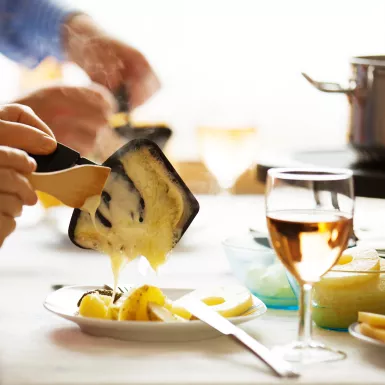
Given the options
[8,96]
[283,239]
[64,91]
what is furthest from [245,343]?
[8,96]

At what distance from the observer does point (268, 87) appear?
3.04m

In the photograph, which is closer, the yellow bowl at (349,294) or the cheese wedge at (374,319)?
the cheese wedge at (374,319)

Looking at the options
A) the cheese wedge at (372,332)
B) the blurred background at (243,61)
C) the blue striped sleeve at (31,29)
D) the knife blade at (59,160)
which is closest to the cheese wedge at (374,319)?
the cheese wedge at (372,332)

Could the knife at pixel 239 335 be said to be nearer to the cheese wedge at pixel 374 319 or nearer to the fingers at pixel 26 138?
the cheese wedge at pixel 374 319

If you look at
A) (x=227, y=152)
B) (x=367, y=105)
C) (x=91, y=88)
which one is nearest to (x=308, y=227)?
(x=367, y=105)

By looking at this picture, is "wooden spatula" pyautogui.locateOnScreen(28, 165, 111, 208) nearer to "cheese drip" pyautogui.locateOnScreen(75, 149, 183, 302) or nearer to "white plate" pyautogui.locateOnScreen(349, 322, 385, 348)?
"cheese drip" pyautogui.locateOnScreen(75, 149, 183, 302)

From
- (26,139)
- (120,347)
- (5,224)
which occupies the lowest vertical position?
(120,347)

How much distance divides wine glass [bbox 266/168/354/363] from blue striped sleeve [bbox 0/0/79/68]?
4.02ft

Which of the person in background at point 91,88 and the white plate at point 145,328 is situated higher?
the person in background at point 91,88

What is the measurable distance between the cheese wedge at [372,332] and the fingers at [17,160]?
0.44 metres

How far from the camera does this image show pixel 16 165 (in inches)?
41.9

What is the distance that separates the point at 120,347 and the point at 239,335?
0.45ft

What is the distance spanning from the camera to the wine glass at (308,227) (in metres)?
0.96

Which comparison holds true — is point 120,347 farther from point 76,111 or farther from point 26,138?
point 76,111
